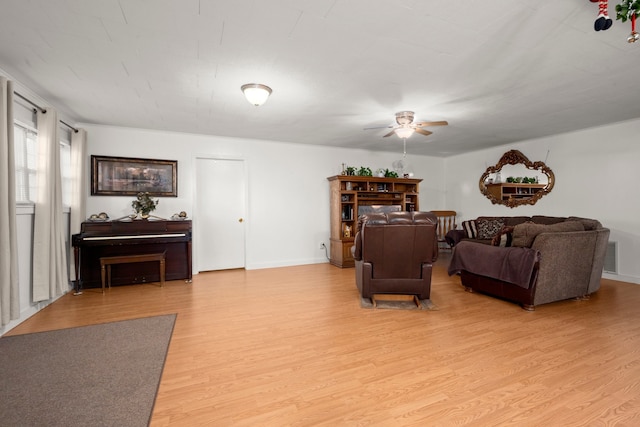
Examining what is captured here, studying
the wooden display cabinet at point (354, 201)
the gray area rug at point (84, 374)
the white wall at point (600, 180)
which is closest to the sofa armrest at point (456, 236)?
the wooden display cabinet at point (354, 201)

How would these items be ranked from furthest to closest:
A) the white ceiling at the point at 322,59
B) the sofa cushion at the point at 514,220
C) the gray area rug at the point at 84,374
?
1. the sofa cushion at the point at 514,220
2. the white ceiling at the point at 322,59
3. the gray area rug at the point at 84,374

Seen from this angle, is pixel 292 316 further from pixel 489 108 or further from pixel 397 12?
pixel 489 108

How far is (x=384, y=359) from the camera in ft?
7.30

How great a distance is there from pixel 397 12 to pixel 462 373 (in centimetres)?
258

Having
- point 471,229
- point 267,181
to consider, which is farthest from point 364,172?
point 471,229

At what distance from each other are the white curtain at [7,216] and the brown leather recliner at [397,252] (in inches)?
133

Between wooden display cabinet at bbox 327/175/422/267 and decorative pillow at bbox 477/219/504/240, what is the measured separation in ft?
4.72

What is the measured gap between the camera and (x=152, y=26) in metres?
2.13

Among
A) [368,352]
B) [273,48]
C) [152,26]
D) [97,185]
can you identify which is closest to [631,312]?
[368,352]

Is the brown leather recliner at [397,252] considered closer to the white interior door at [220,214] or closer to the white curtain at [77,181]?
the white interior door at [220,214]

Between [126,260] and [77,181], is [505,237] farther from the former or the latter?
[77,181]

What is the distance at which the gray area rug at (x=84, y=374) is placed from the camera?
165cm

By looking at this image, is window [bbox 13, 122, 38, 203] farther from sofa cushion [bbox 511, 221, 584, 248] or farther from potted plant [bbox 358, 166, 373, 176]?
sofa cushion [bbox 511, 221, 584, 248]

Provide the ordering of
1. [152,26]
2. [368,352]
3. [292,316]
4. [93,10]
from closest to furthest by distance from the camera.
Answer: [93,10] → [152,26] → [368,352] → [292,316]
